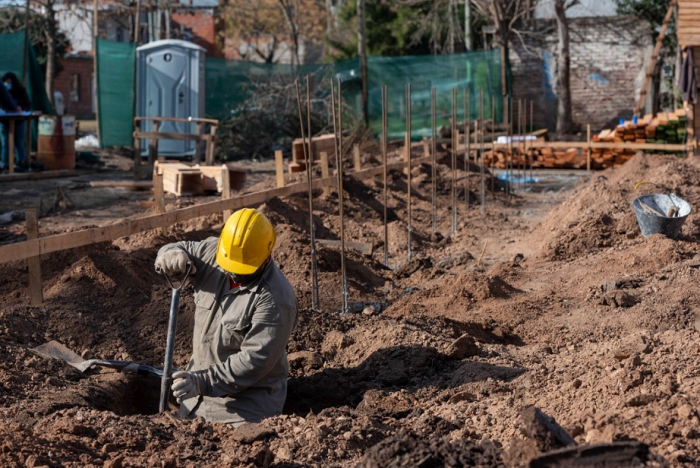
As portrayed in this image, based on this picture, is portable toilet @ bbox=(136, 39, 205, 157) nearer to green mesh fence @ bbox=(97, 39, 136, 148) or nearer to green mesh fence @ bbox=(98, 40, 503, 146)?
green mesh fence @ bbox=(97, 39, 136, 148)

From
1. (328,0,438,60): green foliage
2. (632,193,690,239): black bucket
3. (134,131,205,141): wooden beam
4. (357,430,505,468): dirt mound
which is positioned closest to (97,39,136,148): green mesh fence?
(134,131,205,141): wooden beam

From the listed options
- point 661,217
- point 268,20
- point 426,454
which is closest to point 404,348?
point 426,454

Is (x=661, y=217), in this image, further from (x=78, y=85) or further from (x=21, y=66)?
(x=78, y=85)

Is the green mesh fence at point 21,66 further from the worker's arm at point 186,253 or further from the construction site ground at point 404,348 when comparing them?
the worker's arm at point 186,253

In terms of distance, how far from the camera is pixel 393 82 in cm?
2409

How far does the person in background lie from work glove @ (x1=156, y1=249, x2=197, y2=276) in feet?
38.6

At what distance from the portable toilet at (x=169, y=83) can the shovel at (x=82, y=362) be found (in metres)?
13.3

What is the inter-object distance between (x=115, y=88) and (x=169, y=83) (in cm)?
164

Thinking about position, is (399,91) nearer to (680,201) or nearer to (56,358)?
(680,201)

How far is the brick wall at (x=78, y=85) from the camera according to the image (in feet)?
145

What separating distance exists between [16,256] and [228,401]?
85.6 inches

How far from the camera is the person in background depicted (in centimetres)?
1572

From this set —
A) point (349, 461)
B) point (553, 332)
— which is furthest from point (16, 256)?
point (553, 332)

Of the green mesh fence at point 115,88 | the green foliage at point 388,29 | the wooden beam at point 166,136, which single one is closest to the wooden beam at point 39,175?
the wooden beam at point 166,136
